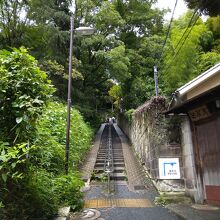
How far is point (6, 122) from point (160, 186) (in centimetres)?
552

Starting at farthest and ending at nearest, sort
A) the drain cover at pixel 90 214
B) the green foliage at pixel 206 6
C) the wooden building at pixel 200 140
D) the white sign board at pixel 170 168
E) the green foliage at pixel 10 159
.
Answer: the green foliage at pixel 206 6 < the white sign board at pixel 170 168 < the wooden building at pixel 200 140 < the drain cover at pixel 90 214 < the green foliage at pixel 10 159

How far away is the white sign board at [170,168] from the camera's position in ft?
25.9

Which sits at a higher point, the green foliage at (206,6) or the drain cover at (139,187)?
the green foliage at (206,6)

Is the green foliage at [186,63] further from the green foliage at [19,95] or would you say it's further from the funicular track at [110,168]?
the green foliage at [19,95]

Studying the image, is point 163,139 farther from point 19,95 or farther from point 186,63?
point 186,63

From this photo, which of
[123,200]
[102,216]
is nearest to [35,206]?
[102,216]

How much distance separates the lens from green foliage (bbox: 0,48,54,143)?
157 inches

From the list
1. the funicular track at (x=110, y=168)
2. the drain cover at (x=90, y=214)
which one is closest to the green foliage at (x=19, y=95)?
the drain cover at (x=90, y=214)

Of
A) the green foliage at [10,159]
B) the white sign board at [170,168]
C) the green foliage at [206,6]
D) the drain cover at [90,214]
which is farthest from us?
the green foliage at [206,6]

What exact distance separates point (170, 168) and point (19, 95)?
17.6ft

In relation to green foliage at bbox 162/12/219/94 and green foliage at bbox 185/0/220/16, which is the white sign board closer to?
green foliage at bbox 185/0/220/16

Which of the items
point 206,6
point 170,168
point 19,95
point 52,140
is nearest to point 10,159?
point 19,95

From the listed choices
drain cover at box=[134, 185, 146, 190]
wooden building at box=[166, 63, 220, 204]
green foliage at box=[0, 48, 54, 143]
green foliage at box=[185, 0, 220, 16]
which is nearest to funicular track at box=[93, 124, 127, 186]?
drain cover at box=[134, 185, 146, 190]

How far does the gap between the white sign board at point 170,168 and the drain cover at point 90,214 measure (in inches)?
102
